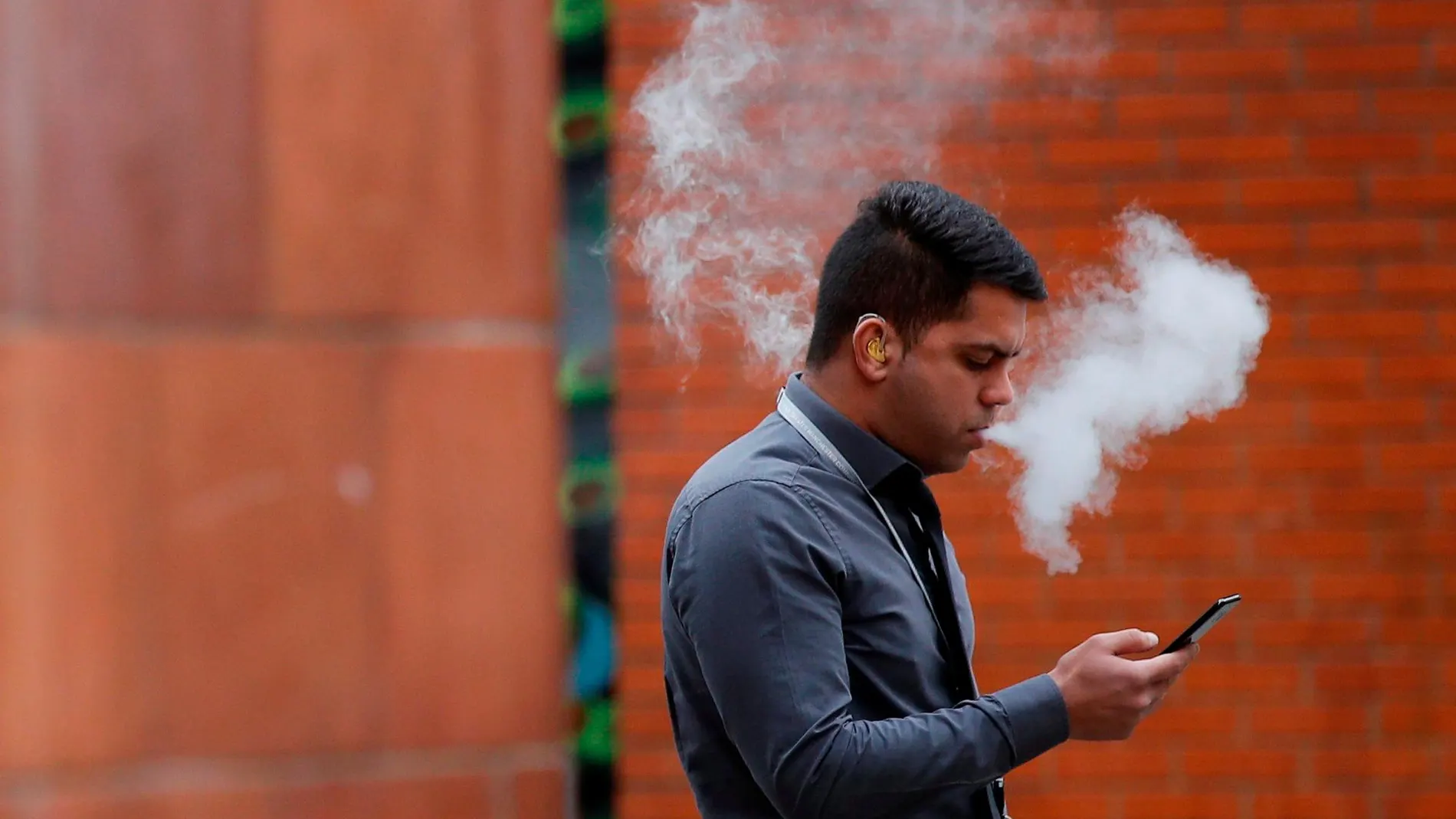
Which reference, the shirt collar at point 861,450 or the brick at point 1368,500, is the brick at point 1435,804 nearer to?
the brick at point 1368,500

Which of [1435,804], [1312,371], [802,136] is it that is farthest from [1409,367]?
[802,136]

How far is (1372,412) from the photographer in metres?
4.10

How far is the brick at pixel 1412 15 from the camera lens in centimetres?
412

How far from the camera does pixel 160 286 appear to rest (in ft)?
11.2

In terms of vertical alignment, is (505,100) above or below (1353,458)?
above

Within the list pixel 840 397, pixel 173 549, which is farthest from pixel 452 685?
pixel 840 397

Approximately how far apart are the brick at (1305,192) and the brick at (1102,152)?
27 centimetres

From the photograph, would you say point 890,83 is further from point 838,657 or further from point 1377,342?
point 838,657

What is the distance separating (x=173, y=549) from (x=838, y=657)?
6.58 ft

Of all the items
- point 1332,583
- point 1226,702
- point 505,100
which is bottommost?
point 1226,702

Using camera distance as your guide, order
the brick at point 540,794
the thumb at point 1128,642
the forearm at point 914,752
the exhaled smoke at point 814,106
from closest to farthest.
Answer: the forearm at point 914,752, the thumb at point 1128,642, the brick at point 540,794, the exhaled smoke at point 814,106

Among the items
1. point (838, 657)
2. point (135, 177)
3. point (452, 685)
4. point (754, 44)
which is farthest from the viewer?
point (754, 44)

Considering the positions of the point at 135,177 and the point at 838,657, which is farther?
the point at 135,177

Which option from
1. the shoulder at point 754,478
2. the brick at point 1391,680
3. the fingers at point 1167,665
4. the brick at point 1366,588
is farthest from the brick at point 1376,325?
the shoulder at point 754,478
